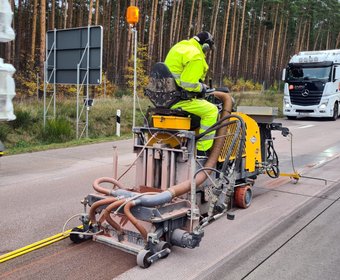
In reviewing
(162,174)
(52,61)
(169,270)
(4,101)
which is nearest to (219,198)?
(162,174)

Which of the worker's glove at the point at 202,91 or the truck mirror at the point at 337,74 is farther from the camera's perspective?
the truck mirror at the point at 337,74

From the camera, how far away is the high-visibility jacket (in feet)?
15.9

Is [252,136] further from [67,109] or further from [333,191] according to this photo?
[67,109]

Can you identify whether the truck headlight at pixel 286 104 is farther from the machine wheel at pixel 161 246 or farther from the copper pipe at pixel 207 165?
the machine wheel at pixel 161 246

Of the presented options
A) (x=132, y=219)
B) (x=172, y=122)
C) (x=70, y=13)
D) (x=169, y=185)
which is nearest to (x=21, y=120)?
(x=172, y=122)

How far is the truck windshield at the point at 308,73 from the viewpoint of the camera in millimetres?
20938

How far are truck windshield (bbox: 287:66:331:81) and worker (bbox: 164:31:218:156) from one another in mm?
17491

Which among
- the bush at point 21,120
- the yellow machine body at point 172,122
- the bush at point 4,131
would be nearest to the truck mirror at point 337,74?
the bush at point 21,120

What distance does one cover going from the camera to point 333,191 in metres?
7.04

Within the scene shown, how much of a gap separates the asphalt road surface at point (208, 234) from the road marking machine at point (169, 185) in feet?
0.66

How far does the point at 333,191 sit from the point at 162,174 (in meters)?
3.65

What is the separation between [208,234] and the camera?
15.9 ft

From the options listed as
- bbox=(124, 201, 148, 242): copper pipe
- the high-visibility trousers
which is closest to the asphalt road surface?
bbox=(124, 201, 148, 242): copper pipe

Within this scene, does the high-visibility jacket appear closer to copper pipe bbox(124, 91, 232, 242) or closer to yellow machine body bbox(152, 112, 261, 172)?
yellow machine body bbox(152, 112, 261, 172)
